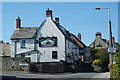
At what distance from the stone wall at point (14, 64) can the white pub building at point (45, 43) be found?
697cm

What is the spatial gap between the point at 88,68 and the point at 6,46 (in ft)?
66.5

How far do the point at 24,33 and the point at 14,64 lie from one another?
9.97 meters

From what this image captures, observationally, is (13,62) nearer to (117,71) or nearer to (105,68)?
(105,68)

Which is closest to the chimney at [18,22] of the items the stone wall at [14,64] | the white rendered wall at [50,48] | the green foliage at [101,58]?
the white rendered wall at [50,48]

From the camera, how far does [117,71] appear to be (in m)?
10.2

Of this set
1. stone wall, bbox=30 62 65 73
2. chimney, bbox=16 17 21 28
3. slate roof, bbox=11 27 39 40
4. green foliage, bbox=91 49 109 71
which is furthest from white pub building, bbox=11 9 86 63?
green foliage, bbox=91 49 109 71

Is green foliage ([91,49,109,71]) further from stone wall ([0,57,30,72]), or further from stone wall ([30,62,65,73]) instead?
stone wall ([0,57,30,72])

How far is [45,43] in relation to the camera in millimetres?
44688

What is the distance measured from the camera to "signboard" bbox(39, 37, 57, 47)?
44094mm

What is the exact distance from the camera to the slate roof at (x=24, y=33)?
45.6 meters

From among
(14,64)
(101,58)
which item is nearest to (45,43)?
(14,64)

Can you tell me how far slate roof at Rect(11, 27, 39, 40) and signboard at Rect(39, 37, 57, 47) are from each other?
2100 millimetres

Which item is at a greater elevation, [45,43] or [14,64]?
[45,43]

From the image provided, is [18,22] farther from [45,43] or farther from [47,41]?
[47,41]
